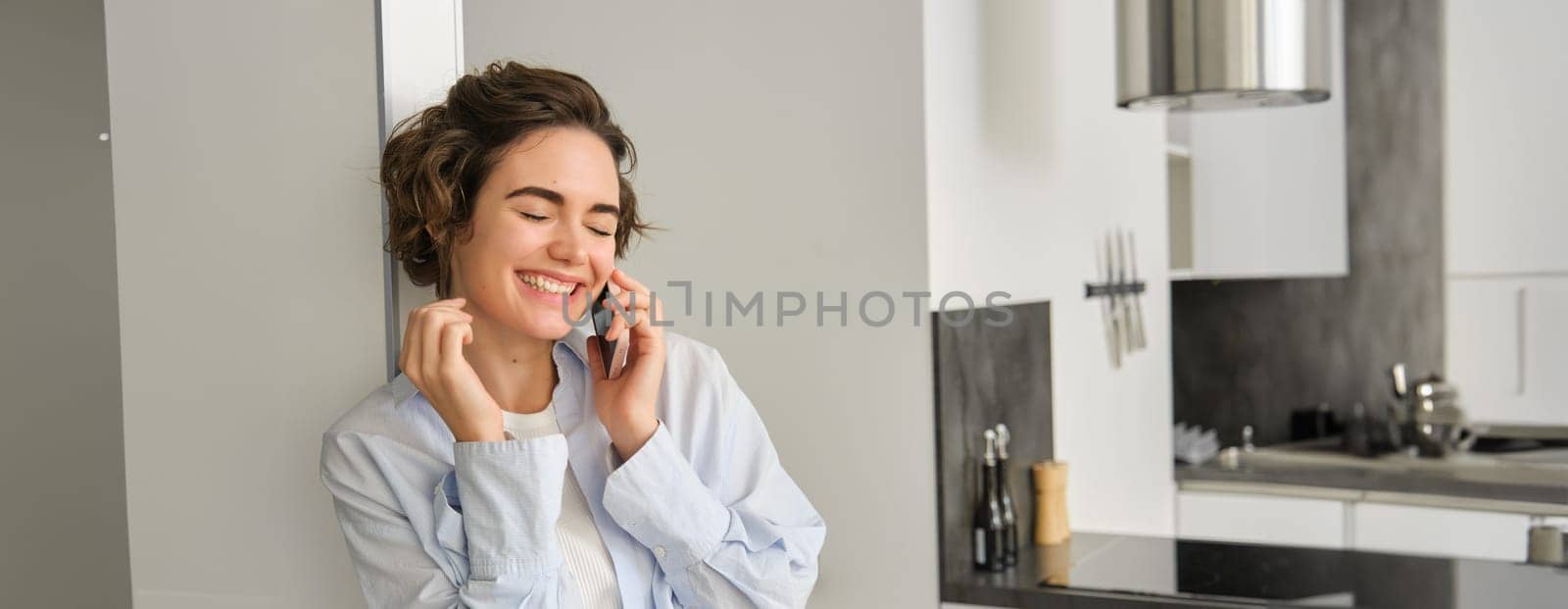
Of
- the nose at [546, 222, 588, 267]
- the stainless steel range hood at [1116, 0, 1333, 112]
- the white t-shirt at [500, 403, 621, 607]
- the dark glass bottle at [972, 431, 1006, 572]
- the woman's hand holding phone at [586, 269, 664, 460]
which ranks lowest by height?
the dark glass bottle at [972, 431, 1006, 572]

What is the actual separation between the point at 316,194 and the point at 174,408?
31 cm

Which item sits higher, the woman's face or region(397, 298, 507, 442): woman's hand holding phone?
the woman's face

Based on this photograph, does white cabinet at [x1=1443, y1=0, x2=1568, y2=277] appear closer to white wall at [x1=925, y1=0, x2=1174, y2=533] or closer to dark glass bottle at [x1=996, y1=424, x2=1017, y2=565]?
white wall at [x1=925, y1=0, x2=1174, y2=533]

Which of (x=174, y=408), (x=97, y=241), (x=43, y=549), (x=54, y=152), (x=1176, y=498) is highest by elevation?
(x=54, y=152)

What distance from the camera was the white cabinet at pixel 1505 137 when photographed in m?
3.76

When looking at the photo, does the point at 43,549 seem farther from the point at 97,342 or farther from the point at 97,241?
the point at 97,241

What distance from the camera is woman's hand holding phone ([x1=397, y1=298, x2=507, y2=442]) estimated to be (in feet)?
4.07

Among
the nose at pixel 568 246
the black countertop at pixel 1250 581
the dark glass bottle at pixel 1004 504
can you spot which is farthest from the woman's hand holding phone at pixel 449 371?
the dark glass bottle at pixel 1004 504

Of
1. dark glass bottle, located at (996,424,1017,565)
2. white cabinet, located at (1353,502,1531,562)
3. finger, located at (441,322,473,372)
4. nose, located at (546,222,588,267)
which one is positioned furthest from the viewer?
white cabinet, located at (1353,502,1531,562)

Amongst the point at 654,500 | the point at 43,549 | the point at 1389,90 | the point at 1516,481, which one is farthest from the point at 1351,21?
the point at 43,549

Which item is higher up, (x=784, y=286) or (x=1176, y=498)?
(x=784, y=286)

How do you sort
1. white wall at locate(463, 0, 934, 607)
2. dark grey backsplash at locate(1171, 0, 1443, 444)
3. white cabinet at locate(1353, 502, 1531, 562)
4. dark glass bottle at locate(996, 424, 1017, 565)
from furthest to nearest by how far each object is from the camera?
dark grey backsplash at locate(1171, 0, 1443, 444), white cabinet at locate(1353, 502, 1531, 562), dark glass bottle at locate(996, 424, 1017, 565), white wall at locate(463, 0, 934, 607)

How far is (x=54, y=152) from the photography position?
5.10 feet

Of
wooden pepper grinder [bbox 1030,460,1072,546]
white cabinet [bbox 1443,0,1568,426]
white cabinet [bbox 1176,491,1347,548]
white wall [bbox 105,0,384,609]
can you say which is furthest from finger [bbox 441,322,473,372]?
white cabinet [bbox 1443,0,1568,426]
